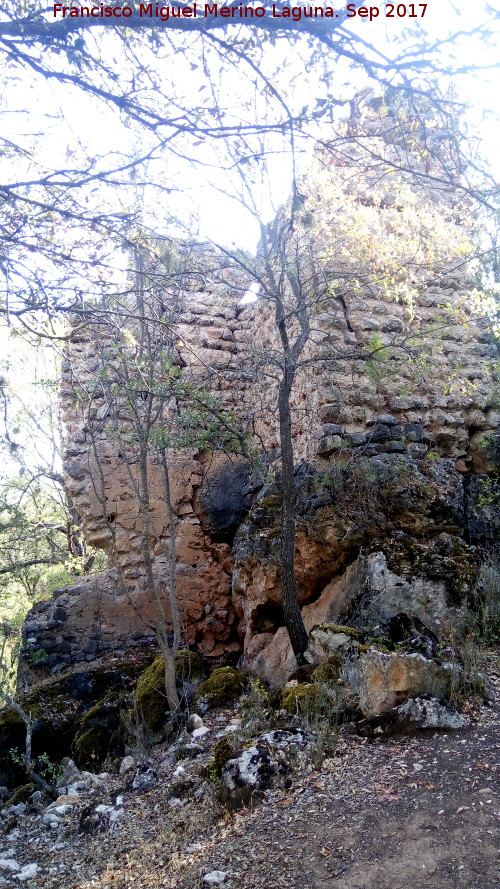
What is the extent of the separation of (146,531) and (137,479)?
103 centimetres

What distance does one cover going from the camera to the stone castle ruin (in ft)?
19.1

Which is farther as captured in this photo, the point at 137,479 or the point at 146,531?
the point at 137,479

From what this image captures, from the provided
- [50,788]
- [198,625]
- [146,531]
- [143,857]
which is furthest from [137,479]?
[143,857]

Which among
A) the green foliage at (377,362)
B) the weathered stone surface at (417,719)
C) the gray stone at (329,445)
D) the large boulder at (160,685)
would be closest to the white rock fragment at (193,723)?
the large boulder at (160,685)

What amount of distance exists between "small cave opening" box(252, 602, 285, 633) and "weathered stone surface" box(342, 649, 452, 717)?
2.14 m

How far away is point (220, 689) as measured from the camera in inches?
233

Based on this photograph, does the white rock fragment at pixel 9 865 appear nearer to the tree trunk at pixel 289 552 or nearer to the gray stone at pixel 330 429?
the tree trunk at pixel 289 552

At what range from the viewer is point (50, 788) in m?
5.20

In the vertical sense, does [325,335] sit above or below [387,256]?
below

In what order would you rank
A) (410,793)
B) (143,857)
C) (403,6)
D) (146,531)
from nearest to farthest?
(403,6), (410,793), (143,857), (146,531)

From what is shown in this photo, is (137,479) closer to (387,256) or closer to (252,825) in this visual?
(387,256)

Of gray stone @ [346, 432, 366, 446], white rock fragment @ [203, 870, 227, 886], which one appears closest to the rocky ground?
white rock fragment @ [203, 870, 227, 886]

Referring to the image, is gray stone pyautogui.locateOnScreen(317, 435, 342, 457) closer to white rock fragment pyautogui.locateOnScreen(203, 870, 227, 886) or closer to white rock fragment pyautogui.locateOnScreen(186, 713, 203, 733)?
white rock fragment pyautogui.locateOnScreen(186, 713, 203, 733)

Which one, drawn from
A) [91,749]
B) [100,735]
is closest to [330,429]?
[100,735]
